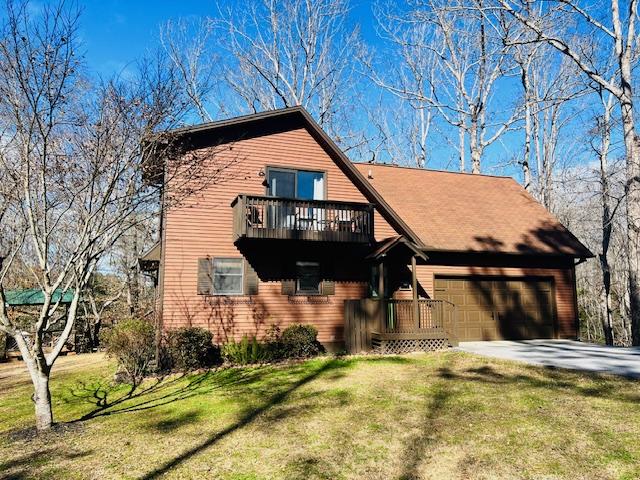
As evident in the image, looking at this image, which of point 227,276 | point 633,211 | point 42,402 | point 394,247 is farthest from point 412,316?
point 42,402

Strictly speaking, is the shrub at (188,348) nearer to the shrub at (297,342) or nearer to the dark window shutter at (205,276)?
the dark window shutter at (205,276)

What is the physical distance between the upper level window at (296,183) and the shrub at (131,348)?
589cm

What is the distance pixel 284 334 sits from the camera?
43.3 feet

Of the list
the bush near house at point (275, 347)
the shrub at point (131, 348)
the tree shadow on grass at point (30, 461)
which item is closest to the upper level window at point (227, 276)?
the bush near house at point (275, 347)

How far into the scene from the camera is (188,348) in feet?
39.2

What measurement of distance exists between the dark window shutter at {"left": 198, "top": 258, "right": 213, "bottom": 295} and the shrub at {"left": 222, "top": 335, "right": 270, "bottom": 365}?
68.2 inches

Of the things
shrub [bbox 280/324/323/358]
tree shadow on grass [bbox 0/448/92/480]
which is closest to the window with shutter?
shrub [bbox 280/324/323/358]

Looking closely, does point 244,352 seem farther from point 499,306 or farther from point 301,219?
point 499,306

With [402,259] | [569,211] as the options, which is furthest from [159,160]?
[569,211]

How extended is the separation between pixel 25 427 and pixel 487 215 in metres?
16.6

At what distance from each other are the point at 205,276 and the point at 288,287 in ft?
8.54

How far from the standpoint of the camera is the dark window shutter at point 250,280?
44.7 feet

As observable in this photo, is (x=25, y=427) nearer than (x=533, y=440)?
No

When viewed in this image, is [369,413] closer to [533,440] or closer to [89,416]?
[533,440]
